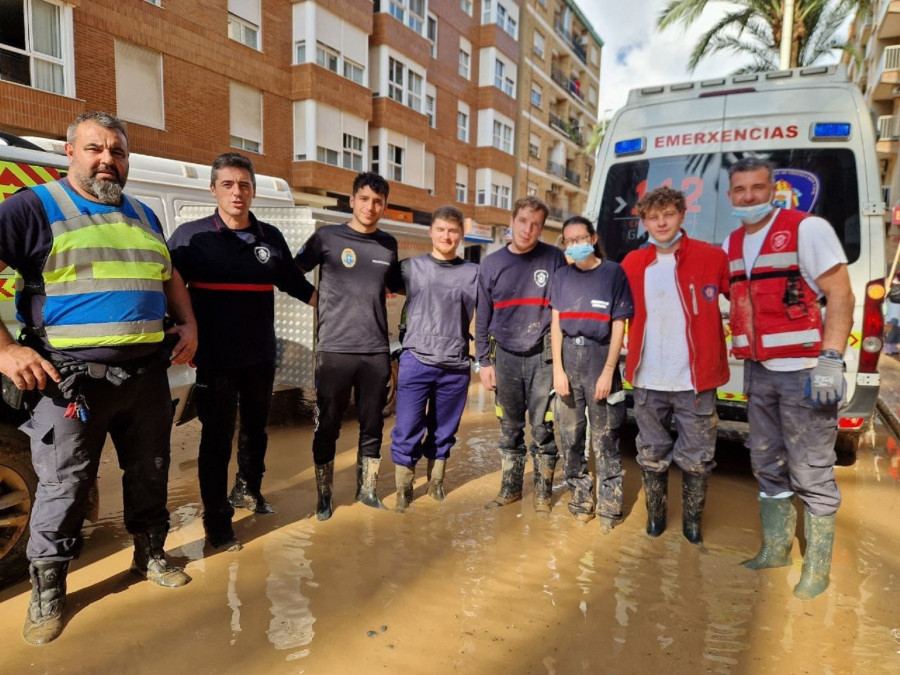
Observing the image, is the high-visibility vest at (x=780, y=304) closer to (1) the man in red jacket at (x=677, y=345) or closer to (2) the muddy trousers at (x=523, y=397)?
(1) the man in red jacket at (x=677, y=345)

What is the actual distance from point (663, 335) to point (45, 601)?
3.53 metres

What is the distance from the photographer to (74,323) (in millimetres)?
2605

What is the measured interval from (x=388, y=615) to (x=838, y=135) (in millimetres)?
4588

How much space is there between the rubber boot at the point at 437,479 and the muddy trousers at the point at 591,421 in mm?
936

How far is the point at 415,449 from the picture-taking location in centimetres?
421

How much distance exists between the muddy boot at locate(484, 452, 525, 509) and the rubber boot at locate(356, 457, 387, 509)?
828 millimetres

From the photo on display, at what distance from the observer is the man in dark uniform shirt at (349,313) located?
3.91 meters

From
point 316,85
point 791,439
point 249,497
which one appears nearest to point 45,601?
point 249,497

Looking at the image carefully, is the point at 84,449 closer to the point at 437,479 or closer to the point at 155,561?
the point at 155,561

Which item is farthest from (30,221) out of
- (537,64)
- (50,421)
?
(537,64)

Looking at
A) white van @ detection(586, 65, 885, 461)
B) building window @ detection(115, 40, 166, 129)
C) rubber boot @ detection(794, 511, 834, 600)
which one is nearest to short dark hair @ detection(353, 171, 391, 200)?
white van @ detection(586, 65, 885, 461)

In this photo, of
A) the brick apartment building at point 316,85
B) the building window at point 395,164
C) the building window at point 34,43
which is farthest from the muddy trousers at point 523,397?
the building window at point 395,164

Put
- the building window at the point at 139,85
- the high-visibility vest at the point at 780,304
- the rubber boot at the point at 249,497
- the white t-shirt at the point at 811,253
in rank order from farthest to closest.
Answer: the building window at the point at 139,85
the rubber boot at the point at 249,497
the high-visibility vest at the point at 780,304
the white t-shirt at the point at 811,253

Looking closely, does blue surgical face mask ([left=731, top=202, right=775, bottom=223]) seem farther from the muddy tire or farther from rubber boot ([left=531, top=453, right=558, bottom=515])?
the muddy tire
